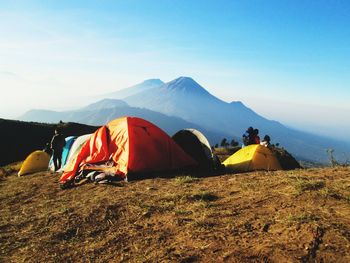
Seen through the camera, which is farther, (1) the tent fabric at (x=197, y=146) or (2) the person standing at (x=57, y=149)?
(2) the person standing at (x=57, y=149)

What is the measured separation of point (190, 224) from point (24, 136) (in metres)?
60.7

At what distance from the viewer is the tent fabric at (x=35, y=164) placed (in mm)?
19922

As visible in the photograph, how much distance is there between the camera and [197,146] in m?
15.7

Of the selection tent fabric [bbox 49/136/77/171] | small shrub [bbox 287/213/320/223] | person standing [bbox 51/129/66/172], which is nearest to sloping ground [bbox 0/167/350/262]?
small shrub [bbox 287/213/320/223]

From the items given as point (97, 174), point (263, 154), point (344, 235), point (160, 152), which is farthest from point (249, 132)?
point (344, 235)

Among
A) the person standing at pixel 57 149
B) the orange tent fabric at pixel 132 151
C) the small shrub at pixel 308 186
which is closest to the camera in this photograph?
the small shrub at pixel 308 186

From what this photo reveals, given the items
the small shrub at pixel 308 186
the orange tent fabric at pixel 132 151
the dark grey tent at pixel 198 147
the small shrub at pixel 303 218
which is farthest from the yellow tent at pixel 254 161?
the small shrub at pixel 303 218

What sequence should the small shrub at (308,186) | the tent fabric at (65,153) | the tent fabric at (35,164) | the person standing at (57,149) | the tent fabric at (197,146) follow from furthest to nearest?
the tent fabric at (35,164)
the tent fabric at (65,153)
the person standing at (57,149)
the tent fabric at (197,146)
the small shrub at (308,186)

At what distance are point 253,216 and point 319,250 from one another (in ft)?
6.31

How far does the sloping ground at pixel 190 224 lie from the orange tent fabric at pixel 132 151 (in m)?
2.74

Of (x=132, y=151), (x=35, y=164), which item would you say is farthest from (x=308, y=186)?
(x=35, y=164)

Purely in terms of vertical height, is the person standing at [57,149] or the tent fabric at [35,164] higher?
the person standing at [57,149]

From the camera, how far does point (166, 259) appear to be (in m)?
5.37

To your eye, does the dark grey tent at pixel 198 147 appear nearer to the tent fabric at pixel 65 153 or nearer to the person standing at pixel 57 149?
the person standing at pixel 57 149
